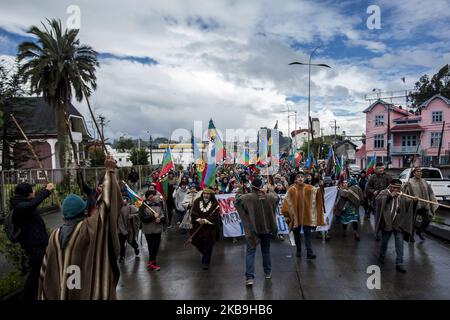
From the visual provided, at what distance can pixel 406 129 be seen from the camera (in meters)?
44.9

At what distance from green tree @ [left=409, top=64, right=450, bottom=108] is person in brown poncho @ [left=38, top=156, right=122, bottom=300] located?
203 ft

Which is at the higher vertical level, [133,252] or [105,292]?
[105,292]

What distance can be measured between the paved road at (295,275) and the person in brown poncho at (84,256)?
215 centimetres

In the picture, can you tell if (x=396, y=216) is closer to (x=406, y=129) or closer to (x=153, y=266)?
(x=153, y=266)

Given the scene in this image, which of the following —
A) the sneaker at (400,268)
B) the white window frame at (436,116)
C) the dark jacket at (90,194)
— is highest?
the white window frame at (436,116)

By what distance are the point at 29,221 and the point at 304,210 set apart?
15.6 feet

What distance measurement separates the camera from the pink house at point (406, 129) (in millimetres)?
42844

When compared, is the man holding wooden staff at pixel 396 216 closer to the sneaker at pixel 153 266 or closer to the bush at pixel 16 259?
the sneaker at pixel 153 266

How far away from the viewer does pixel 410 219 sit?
611 cm

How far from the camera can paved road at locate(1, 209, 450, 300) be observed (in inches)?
198

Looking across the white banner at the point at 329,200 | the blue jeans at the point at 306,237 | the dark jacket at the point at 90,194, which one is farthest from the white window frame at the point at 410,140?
the dark jacket at the point at 90,194

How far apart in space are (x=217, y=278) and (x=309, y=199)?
2.46 meters
